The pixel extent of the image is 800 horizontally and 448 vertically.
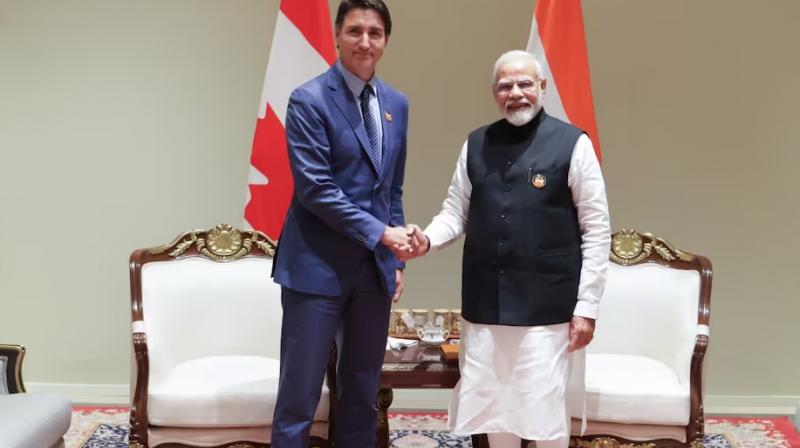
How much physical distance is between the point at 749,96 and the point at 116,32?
3.29 meters

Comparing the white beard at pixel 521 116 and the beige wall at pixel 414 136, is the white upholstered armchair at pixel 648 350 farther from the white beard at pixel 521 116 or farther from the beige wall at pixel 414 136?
the white beard at pixel 521 116

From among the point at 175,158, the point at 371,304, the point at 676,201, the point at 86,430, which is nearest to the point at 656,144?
the point at 676,201

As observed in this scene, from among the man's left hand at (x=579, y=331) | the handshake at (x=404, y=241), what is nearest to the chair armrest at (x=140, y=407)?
the handshake at (x=404, y=241)

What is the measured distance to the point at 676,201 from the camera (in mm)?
3904

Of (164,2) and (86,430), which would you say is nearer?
(86,430)

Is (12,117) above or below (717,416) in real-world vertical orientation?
above

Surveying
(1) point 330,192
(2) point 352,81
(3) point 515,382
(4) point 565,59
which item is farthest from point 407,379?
(4) point 565,59

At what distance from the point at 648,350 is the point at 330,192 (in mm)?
1741

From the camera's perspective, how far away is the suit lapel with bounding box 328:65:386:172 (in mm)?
2199

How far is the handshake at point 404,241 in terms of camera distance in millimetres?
2205

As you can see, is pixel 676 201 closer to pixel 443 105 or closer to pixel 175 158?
pixel 443 105

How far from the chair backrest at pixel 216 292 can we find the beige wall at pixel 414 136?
79 centimetres

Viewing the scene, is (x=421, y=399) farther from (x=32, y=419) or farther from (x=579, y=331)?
(x=32, y=419)

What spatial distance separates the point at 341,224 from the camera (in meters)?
2.14
